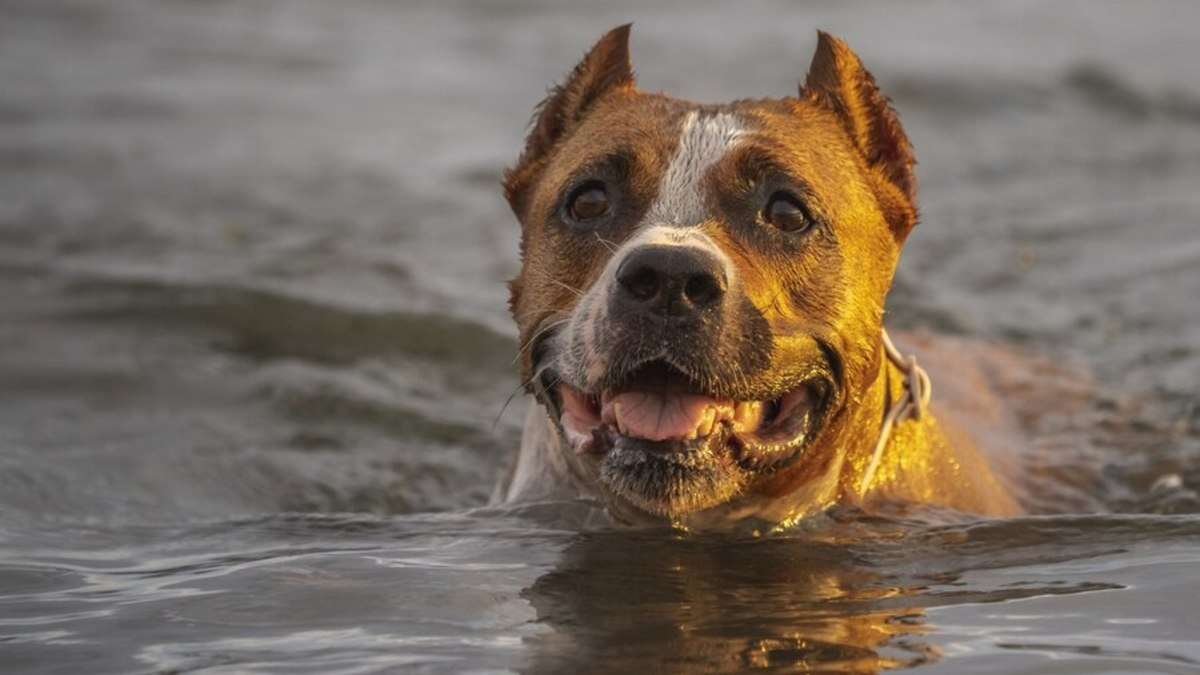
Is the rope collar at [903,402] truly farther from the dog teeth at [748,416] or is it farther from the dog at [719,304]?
the dog teeth at [748,416]

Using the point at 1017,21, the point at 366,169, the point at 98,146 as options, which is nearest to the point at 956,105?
the point at 1017,21

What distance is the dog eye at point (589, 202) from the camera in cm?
577

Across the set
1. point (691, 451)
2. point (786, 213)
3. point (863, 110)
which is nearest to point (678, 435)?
point (691, 451)

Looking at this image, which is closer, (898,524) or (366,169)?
(898,524)

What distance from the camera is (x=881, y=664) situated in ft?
15.9

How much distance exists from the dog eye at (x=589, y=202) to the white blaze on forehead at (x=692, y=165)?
191 mm

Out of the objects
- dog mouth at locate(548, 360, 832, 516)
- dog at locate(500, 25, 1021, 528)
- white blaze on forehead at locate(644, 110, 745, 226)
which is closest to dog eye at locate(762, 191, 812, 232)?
dog at locate(500, 25, 1021, 528)

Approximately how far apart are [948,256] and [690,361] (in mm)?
6286

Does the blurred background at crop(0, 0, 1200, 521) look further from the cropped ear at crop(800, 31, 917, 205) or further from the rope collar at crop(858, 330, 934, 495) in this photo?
the cropped ear at crop(800, 31, 917, 205)

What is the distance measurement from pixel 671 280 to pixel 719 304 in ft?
0.52

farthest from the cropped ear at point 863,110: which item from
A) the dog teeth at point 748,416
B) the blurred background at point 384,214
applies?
the blurred background at point 384,214

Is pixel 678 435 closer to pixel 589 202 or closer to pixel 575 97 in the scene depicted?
pixel 589 202

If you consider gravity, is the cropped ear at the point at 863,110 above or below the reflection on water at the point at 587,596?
above

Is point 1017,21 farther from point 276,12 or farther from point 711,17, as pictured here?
point 276,12
